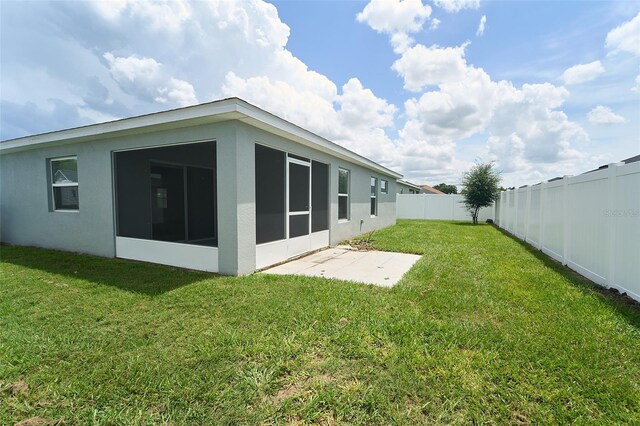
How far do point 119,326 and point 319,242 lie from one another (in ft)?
17.1

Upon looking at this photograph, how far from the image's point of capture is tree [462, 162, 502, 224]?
16.7m

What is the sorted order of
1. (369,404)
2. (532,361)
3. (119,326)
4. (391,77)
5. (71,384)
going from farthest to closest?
(391,77)
(119,326)
(532,361)
(71,384)
(369,404)

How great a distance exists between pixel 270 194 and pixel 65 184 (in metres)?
5.68

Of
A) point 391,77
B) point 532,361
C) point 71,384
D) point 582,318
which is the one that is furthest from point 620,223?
point 391,77

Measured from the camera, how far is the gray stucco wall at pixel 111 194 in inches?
188

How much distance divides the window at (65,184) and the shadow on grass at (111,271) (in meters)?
1.26

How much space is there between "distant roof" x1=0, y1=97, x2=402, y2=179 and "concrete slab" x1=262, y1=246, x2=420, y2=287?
2754 millimetres

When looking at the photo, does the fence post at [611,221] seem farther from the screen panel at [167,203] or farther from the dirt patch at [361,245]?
the screen panel at [167,203]

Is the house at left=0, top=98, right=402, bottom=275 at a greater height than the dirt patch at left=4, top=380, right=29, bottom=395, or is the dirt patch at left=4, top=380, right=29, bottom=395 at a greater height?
the house at left=0, top=98, right=402, bottom=275

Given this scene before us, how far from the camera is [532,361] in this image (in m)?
2.32

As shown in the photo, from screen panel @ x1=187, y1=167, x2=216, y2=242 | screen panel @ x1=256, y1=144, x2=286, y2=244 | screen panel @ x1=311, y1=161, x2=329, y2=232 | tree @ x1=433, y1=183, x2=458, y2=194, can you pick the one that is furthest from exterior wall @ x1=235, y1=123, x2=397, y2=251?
tree @ x1=433, y1=183, x2=458, y2=194

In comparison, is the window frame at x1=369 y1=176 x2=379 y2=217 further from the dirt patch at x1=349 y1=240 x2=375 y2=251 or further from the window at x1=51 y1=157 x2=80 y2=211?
the window at x1=51 y1=157 x2=80 y2=211

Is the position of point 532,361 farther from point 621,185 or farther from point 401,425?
point 621,185

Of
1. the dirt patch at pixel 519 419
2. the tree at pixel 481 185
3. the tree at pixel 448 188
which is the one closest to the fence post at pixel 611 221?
the dirt patch at pixel 519 419
